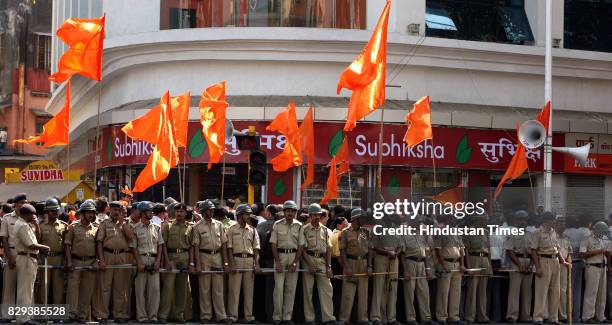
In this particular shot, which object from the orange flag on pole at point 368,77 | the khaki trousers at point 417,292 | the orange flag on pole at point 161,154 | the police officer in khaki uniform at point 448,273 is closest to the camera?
the khaki trousers at point 417,292

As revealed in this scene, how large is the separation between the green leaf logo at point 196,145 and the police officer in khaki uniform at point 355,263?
12412 mm

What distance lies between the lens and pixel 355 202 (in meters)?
29.9

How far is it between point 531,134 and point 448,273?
7773 millimetres

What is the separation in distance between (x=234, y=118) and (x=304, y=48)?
96.8 inches

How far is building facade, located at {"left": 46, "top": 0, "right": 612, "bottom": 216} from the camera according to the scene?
104 feet

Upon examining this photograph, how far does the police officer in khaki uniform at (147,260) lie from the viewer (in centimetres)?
1917

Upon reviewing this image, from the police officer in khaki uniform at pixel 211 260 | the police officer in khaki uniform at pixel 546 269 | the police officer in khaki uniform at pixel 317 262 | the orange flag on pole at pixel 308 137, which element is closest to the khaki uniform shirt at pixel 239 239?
the police officer in khaki uniform at pixel 211 260

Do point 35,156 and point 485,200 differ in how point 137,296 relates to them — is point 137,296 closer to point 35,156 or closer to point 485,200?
point 485,200

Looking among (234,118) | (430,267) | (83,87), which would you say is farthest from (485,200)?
(83,87)

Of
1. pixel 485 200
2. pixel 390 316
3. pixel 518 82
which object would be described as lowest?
pixel 390 316

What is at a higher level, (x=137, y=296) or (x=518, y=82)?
(x=518, y=82)

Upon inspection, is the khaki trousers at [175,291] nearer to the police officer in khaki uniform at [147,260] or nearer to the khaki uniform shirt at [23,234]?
the police officer in khaki uniform at [147,260]

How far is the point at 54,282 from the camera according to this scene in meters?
19.0

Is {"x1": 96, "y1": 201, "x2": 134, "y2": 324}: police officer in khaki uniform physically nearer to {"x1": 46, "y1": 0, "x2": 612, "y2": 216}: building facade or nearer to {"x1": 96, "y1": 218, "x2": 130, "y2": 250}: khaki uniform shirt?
{"x1": 96, "y1": 218, "x2": 130, "y2": 250}: khaki uniform shirt
